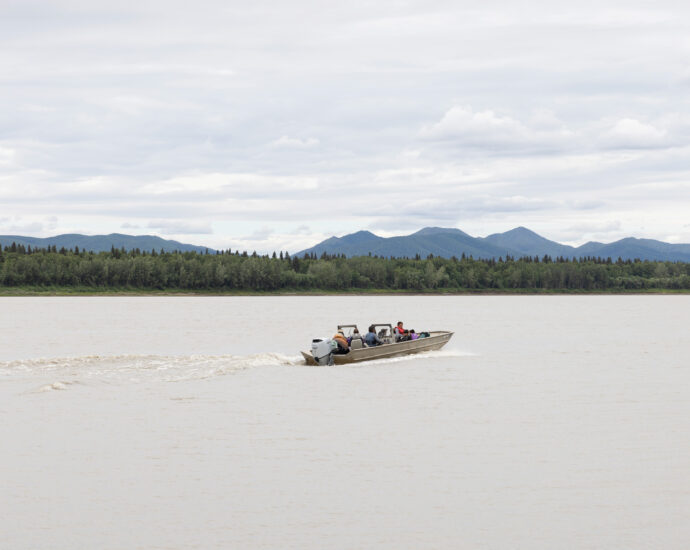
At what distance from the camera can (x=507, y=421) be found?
101 feet

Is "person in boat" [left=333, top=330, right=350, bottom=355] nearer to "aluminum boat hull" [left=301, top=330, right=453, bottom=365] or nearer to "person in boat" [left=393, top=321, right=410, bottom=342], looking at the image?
"aluminum boat hull" [left=301, top=330, right=453, bottom=365]

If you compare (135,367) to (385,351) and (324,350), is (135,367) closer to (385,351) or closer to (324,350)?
(324,350)

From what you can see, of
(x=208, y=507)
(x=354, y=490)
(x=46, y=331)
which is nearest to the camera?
(x=208, y=507)

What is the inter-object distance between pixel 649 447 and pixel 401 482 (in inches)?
377

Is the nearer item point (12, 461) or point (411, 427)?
point (12, 461)

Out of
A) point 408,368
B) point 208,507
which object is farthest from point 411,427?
point 408,368

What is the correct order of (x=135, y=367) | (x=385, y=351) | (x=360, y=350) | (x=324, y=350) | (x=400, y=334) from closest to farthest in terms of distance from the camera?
1. (x=135, y=367)
2. (x=324, y=350)
3. (x=360, y=350)
4. (x=385, y=351)
5. (x=400, y=334)

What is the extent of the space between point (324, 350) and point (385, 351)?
4.80 m

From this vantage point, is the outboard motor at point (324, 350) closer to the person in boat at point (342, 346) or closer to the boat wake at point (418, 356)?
the person in boat at point (342, 346)

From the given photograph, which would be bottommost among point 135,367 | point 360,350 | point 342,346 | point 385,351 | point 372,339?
point 135,367

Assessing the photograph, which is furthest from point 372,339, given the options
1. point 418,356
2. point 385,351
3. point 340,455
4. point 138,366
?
point 340,455

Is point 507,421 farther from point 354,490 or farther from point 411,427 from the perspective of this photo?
point 354,490

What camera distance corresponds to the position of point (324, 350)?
1959 inches

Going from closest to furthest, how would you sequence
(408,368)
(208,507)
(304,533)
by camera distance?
(304,533), (208,507), (408,368)
